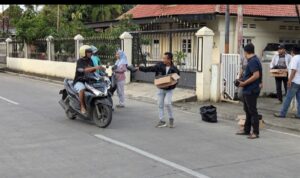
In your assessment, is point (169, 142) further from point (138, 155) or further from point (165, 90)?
point (165, 90)

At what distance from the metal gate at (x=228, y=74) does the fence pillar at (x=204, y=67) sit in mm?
444

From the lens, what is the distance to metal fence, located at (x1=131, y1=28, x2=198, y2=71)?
14852 mm

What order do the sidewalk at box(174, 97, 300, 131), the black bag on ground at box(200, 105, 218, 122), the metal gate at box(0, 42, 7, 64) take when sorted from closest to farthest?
the sidewalk at box(174, 97, 300, 131) → the black bag on ground at box(200, 105, 218, 122) → the metal gate at box(0, 42, 7, 64)

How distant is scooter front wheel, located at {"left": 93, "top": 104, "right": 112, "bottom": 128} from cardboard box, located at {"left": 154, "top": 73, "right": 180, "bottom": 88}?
1.11 m

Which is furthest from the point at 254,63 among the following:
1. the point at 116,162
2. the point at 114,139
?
the point at 116,162

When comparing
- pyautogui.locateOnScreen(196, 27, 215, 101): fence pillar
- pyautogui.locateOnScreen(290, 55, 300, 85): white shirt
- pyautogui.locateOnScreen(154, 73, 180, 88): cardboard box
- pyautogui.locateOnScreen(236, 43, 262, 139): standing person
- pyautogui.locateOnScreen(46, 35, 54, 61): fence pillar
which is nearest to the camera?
pyautogui.locateOnScreen(236, 43, 262, 139): standing person

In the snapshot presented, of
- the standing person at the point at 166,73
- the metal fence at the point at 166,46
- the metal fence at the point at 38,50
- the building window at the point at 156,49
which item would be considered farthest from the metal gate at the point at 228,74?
the metal fence at the point at 38,50

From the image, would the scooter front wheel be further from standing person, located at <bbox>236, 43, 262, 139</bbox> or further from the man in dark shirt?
standing person, located at <bbox>236, 43, 262, 139</bbox>

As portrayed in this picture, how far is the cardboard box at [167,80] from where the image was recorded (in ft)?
29.4

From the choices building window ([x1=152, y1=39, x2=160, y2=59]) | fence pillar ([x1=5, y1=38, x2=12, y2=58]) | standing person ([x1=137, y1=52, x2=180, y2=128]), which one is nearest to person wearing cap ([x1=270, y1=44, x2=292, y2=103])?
standing person ([x1=137, y1=52, x2=180, y2=128])

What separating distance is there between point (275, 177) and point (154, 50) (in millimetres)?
11526

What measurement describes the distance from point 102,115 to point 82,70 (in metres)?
1.06

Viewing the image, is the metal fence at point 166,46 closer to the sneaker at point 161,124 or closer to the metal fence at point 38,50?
the sneaker at point 161,124

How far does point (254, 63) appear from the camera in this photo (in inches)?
322
